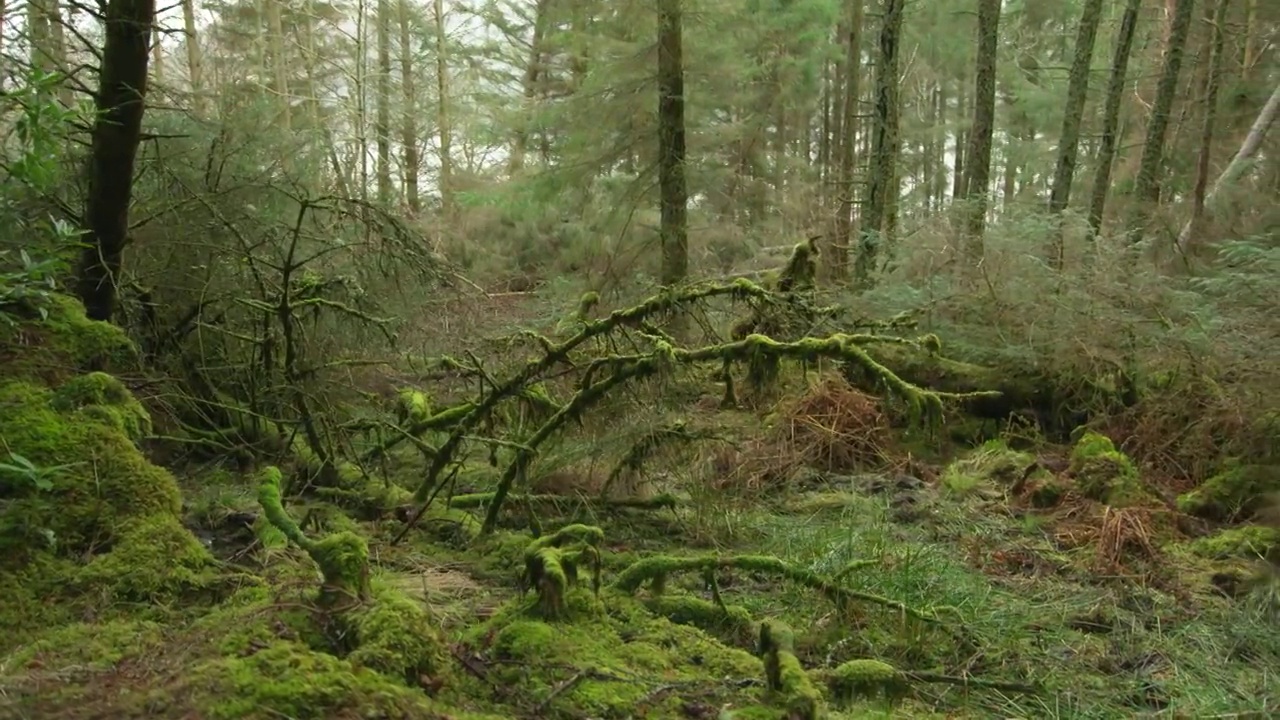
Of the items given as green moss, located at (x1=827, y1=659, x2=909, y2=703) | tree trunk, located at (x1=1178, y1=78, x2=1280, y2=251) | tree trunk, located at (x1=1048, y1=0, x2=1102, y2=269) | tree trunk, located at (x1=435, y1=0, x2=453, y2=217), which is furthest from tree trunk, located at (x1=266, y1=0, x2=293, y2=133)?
green moss, located at (x1=827, y1=659, x2=909, y2=703)

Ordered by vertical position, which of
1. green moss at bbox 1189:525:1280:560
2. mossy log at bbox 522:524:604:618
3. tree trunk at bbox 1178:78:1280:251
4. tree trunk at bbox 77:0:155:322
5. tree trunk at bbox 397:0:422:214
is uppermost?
tree trunk at bbox 397:0:422:214

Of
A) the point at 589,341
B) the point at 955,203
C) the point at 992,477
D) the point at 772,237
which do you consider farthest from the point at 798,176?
the point at 589,341

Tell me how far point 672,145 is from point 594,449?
667cm

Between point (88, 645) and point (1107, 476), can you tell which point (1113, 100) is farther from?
point (88, 645)

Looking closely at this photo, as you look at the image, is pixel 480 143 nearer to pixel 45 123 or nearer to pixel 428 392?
pixel 428 392

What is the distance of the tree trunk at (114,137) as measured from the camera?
13.0 ft

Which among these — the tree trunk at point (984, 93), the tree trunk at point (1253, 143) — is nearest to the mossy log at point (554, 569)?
the tree trunk at point (984, 93)

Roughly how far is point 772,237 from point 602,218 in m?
3.22

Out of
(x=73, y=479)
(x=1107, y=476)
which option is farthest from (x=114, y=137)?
(x=1107, y=476)

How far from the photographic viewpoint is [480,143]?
2069cm

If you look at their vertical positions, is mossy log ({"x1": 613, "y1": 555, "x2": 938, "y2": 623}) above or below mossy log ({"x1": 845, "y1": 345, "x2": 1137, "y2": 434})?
below

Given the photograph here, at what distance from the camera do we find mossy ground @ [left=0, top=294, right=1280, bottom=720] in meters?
2.34

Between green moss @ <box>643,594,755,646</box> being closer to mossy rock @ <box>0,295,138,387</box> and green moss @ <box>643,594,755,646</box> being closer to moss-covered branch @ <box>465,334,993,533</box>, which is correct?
moss-covered branch @ <box>465,334,993,533</box>

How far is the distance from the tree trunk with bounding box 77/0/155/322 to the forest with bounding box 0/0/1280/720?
0.06 ft
